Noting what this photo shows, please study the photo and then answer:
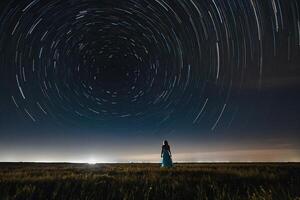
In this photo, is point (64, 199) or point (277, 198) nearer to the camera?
point (277, 198)

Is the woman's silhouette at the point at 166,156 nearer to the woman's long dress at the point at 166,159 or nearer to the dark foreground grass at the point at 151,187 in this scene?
the woman's long dress at the point at 166,159

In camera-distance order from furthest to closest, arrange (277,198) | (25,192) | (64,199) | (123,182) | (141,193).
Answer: (123,182)
(141,193)
(25,192)
(64,199)
(277,198)

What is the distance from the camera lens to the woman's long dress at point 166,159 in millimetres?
25031

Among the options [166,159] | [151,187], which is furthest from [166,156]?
[151,187]

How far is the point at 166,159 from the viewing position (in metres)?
25.2

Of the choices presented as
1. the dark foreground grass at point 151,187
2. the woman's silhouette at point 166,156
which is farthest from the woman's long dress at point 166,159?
the dark foreground grass at point 151,187

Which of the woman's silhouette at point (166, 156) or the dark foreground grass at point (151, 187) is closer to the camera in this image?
the dark foreground grass at point (151, 187)

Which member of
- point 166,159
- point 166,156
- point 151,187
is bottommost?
point 151,187

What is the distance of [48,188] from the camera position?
323 inches

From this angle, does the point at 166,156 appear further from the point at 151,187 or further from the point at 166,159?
the point at 151,187

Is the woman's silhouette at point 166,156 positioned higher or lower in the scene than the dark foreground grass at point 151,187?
higher

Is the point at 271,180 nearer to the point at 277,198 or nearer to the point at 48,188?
the point at 277,198

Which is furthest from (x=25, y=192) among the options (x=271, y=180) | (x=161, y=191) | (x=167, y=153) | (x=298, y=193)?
(x=167, y=153)

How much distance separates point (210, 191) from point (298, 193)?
2241 millimetres
